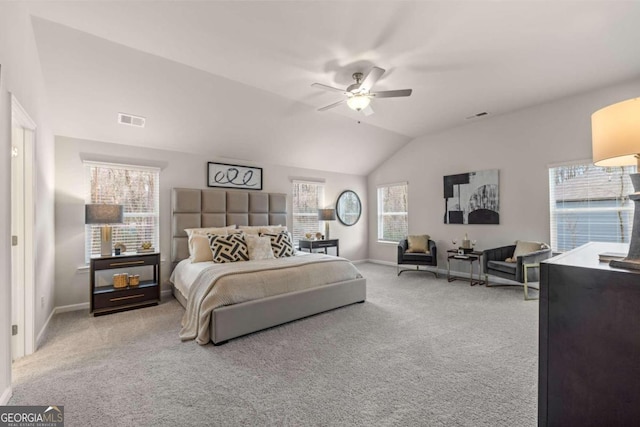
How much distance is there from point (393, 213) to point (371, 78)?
179 inches

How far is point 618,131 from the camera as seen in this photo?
49.1 inches

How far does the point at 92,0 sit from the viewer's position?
2400 millimetres

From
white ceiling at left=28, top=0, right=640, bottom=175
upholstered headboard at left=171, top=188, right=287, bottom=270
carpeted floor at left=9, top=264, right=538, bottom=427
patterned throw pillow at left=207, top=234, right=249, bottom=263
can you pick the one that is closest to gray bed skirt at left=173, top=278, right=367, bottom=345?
carpeted floor at left=9, top=264, right=538, bottom=427

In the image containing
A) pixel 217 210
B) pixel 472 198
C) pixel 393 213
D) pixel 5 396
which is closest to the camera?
pixel 5 396

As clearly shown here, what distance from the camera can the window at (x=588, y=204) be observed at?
13.2ft

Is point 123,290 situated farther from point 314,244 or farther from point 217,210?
point 314,244

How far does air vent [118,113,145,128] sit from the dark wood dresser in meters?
4.73

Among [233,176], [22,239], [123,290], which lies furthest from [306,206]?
[22,239]

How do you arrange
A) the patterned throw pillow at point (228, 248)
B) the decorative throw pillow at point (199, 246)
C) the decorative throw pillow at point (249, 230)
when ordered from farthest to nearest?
the decorative throw pillow at point (249, 230) → the decorative throw pillow at point (199, 246) → the patterned throw pillow at point (228, 248)

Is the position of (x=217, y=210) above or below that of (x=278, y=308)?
above

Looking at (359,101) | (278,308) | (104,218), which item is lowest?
(278,308)

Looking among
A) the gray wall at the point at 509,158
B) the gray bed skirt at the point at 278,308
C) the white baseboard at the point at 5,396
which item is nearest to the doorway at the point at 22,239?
the white baseboard at the point at 5,396

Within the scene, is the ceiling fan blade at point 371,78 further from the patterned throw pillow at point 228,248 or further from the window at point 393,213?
the window at point 393,213

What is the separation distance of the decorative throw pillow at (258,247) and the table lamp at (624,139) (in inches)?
144
